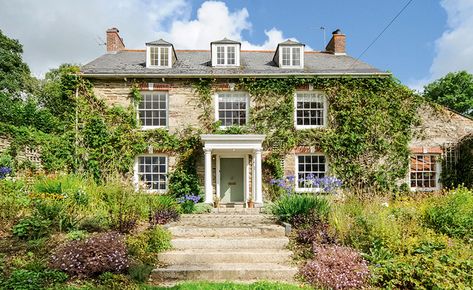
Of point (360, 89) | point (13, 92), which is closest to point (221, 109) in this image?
point (360, 89)

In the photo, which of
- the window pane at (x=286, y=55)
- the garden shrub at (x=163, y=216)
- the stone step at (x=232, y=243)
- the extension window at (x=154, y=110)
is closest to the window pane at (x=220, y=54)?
the window pane at (x=286, y=55)

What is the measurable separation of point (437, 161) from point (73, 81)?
17.3 m

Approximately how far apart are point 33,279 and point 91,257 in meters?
0.96

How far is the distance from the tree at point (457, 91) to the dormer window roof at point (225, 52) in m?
27.8

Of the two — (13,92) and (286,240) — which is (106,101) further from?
(13,92)

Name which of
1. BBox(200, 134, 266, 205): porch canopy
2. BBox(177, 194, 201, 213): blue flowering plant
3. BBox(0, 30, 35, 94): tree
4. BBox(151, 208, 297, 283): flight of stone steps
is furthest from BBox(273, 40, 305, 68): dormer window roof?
BBox(0, 30, 35, 94): tree

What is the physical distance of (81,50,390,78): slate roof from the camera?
14.9 m

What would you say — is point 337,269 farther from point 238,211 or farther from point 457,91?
point 457,91

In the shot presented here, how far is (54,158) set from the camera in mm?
14328

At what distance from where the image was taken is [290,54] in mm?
16141

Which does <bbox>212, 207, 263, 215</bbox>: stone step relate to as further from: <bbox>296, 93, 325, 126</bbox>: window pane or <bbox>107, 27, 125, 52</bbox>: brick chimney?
<bbox>107, 27, 125, 52</bbox>: brick chimney

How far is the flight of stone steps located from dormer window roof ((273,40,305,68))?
9286mm

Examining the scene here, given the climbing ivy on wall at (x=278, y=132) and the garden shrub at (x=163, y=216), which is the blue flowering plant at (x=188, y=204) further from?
the climbing ivy on wall at (x=278, y=132)

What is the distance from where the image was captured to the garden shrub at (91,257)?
5727mm
